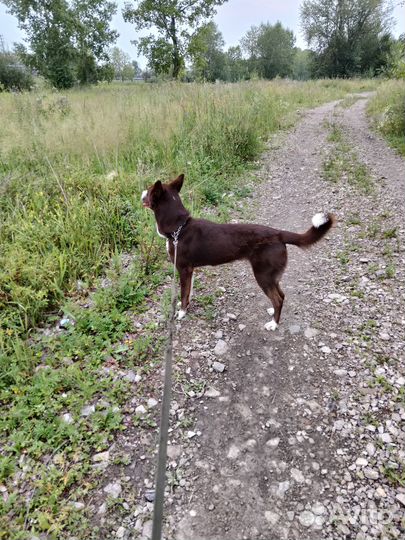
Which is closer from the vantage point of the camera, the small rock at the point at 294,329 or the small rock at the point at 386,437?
the small rock at the point at 386,437

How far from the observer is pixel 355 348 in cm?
288

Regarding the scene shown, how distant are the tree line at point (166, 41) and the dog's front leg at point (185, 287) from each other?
8.65m

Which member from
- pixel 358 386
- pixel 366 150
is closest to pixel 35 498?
pixel 358 386

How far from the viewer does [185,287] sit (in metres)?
3.27

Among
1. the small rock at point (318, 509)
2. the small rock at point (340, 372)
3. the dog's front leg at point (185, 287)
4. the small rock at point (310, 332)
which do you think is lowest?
the small rock at point (318, 509)

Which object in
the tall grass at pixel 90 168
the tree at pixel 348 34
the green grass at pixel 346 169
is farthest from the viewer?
the tree at pixel 348 34

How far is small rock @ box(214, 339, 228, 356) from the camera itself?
116 inches

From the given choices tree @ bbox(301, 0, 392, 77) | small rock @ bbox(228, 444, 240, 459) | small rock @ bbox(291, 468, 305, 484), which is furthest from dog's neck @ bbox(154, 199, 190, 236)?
tree @ bbox(301, 0, 392, 77)

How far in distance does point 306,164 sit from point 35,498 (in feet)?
25.2

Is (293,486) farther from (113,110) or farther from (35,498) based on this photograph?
(113,110)

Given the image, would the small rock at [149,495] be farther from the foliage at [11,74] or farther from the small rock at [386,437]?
the foliage at [11,74]

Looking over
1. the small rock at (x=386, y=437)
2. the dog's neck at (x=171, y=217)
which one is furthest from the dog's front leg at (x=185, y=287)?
the small rock at (x=386, y=437)

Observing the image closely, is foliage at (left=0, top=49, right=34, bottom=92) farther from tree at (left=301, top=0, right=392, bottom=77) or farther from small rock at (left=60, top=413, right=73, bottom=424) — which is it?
tree at (left=301, top=0, right=392, bottom=77)

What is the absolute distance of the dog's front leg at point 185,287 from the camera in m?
3.20
